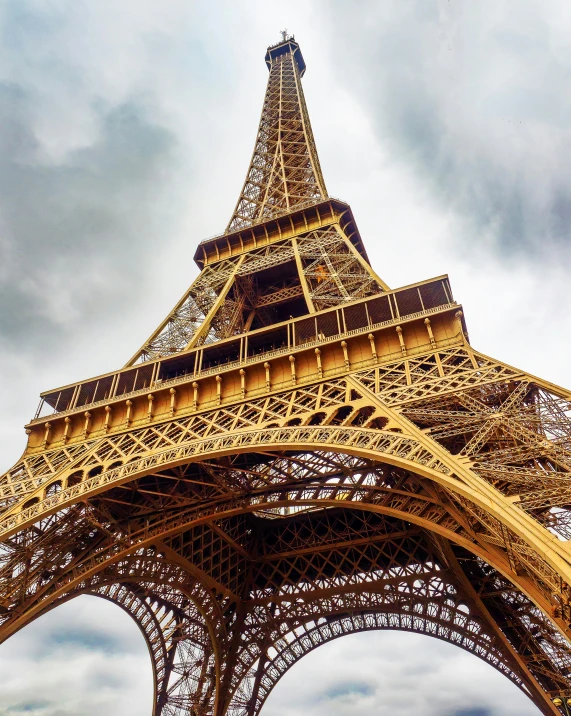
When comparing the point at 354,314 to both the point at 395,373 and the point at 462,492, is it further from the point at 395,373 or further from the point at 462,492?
the point at 462,492

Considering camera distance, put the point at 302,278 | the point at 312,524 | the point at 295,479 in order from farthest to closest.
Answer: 1. the point at 312,524
2. the point at 302,278
3. the point at 295,479

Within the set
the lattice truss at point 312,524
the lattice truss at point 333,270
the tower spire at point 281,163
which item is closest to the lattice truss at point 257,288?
the lattice truss at point 333,270

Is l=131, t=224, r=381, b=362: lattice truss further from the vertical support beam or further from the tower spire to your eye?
the tower spire

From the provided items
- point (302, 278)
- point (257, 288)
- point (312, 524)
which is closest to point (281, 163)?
point (257, 288)

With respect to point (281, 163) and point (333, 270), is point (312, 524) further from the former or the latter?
point (281, 163)

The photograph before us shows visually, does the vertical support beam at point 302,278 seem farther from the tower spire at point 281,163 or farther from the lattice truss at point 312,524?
the lattice truss at point 312,524

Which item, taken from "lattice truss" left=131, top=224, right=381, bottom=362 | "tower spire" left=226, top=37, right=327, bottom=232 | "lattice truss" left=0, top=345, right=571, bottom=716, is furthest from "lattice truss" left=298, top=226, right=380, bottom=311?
"lattice truss" left=0, top=345, right=571, bottom=716

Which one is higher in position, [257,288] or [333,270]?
[257,288]
